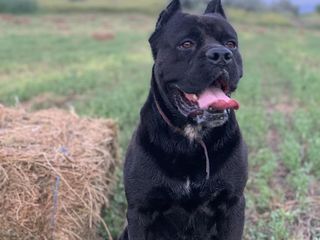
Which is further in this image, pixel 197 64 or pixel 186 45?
pixel 186 45

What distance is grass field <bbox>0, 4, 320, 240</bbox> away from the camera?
5906 millimetres

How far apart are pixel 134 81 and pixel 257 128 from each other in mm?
6496

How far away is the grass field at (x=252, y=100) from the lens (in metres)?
5.91

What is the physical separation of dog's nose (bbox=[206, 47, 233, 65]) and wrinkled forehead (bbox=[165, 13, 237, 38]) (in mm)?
284

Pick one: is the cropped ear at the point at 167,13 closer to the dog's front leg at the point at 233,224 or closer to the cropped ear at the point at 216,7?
the cropped ear at the point at 216,7

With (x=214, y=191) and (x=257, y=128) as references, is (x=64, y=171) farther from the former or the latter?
(x=257, y=128)

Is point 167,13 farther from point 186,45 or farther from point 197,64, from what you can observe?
point 197,64

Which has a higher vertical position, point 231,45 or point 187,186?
point 231,45

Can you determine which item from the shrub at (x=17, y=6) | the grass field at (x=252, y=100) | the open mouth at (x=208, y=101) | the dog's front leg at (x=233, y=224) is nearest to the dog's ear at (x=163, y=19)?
the open mouth at (x=208, y=101)

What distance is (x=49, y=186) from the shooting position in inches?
194

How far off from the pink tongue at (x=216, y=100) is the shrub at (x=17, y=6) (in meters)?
44.7

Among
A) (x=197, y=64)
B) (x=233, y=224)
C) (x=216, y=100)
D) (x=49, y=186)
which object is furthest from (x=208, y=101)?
(x=49, y=186)

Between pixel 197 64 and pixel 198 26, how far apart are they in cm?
35

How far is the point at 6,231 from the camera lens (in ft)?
15.6
